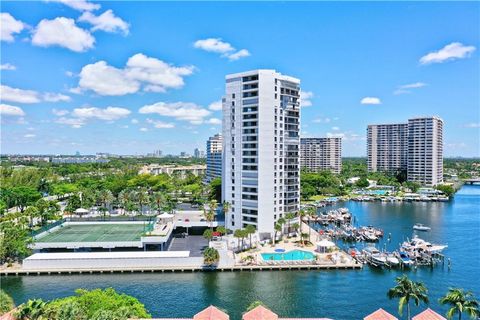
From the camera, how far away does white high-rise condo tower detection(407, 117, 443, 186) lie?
172625 millimetres

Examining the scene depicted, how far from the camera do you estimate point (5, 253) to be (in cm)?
5931

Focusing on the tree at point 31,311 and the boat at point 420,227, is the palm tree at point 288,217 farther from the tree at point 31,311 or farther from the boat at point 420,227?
the tree at point 31,311

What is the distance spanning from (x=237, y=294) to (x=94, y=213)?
63417mm

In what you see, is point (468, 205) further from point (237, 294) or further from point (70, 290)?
point (70, 290)

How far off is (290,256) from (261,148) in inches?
864

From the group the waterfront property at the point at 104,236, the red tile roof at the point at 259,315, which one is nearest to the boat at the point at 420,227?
the waterfront property at the point at 104,236

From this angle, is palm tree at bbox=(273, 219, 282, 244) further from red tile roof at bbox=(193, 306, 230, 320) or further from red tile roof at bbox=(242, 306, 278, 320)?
red tile roof at bbox=(193, 306, 230, 320)

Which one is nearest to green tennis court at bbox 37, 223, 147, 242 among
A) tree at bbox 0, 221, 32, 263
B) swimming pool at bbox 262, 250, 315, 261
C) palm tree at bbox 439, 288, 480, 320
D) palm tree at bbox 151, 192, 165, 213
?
tree at bbox 0, 221, 32, 263

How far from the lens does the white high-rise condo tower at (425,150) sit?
173 m

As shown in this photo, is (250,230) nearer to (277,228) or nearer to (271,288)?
(277,228)

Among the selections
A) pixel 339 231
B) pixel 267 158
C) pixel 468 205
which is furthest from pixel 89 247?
pixel 468 205

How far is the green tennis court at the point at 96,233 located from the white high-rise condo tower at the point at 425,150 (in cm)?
14208

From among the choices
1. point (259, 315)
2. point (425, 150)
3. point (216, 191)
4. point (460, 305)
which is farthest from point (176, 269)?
point (425, 150)

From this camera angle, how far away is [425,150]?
17362cm
